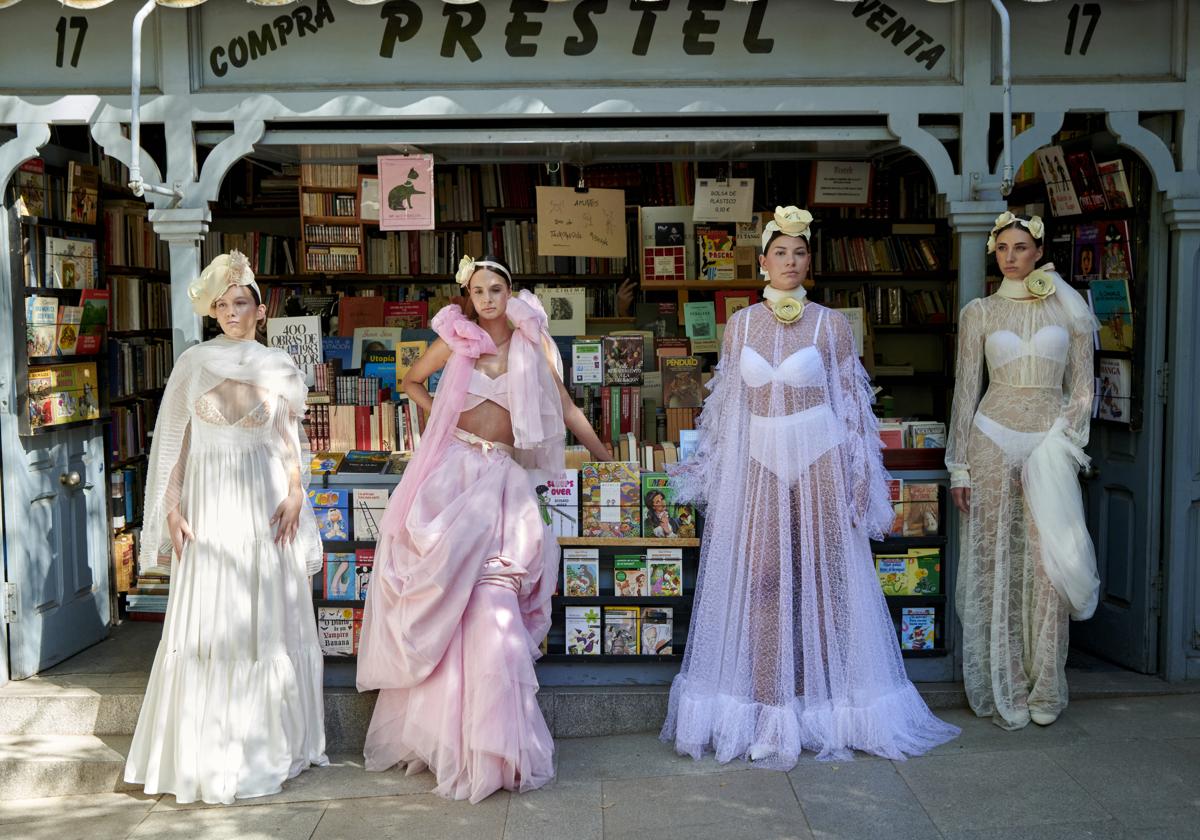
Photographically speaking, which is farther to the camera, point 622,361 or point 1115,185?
point 622,361

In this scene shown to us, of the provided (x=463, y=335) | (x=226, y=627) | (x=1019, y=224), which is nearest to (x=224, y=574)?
(x=226, y=627)

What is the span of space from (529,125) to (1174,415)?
2890mm

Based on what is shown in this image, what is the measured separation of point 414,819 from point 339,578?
1.28m

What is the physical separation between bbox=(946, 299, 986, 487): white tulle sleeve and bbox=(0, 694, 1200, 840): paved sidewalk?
997 mm

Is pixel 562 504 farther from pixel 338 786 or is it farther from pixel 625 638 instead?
pixel 338 786

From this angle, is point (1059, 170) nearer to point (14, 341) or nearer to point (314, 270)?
point (314, 270)

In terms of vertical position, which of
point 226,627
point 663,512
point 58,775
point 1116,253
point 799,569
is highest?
point 1116,253

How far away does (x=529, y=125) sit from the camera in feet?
16.5

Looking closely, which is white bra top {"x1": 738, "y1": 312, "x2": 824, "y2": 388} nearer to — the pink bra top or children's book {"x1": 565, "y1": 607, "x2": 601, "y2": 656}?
the pink bra top

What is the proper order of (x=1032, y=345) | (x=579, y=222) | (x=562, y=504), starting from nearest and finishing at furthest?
(x=1032, y=345)
(x=562, y=504)
(x=579, y=222)

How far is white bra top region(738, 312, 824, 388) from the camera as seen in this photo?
421 cm

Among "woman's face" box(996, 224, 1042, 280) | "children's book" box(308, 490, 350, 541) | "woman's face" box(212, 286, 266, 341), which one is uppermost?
"woman's face" box(996, 224, 1042, 280)

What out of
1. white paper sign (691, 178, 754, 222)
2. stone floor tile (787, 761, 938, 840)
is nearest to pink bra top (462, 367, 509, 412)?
stone floor tile (787, 761, 938, 840)

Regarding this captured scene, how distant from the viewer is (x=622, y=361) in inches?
215
